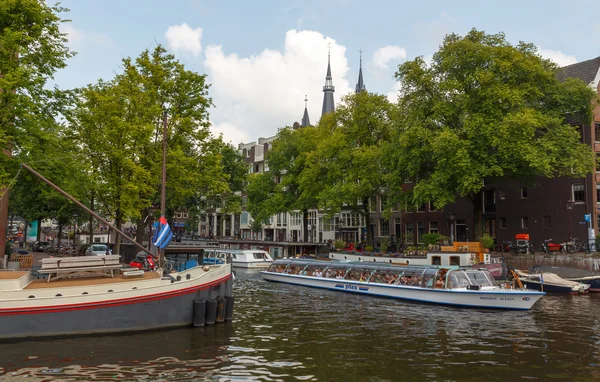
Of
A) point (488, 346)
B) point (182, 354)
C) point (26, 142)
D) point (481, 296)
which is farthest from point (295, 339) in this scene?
point (26, 142)

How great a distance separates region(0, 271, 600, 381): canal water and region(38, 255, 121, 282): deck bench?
95.6 inches

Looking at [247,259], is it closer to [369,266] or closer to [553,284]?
[369,266]

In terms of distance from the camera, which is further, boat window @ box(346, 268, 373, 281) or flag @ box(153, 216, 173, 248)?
boat window @ box(346, 268, 373, 281)

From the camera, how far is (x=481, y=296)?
2533 cm

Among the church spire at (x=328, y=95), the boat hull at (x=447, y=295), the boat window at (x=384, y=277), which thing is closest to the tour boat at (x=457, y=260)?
the boat window at (x=384, y=277)

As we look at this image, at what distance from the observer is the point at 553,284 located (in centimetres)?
3281

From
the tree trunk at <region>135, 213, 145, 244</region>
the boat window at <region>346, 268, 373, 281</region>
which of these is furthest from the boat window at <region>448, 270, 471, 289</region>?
the tree trunk at <region>135, 213, 145, 244</region>

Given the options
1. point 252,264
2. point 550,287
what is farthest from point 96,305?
point 252,264

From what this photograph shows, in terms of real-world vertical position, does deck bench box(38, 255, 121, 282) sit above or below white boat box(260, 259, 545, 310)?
above

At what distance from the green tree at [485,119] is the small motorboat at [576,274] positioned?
762 centimetres

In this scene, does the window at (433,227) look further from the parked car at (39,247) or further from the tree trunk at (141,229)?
the parked car at (39,247)

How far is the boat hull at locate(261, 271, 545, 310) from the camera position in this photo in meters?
24.5

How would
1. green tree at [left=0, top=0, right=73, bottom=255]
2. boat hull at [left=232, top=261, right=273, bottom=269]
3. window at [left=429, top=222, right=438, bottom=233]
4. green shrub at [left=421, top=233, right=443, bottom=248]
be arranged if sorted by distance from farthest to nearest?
window at [left=429, top=222, right=438, bottom=233] < boat hull at [left=232, top=261, right=273, bottom=269] < green shrub at [left=421, top=233, right=443, bottom=248] < green tree at [left=0, top=0, right=73, bottom=255]

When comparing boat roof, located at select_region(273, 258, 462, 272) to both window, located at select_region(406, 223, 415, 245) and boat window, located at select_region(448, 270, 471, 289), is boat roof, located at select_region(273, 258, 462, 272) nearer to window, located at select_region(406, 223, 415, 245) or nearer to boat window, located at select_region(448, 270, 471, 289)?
boat window, located at select_region(448, 270, 471, 289)
